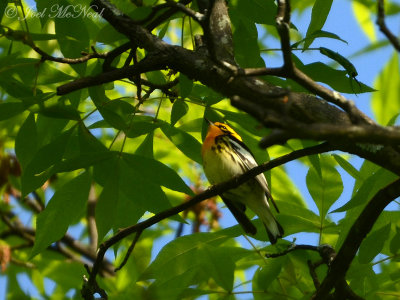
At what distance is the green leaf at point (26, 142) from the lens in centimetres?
256

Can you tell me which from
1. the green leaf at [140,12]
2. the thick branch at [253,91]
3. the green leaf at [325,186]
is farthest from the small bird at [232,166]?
the thick branch at [253,91]

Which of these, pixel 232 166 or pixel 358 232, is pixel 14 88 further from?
pixel 232 166

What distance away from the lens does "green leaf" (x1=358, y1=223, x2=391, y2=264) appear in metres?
2.24

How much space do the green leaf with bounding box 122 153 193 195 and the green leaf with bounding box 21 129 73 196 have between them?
258 mm

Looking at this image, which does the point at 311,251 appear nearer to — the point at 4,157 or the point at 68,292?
the point at 68,292

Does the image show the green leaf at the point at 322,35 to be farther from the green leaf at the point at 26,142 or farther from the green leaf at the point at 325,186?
the green leaf at the point at 26,142

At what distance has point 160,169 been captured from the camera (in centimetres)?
246

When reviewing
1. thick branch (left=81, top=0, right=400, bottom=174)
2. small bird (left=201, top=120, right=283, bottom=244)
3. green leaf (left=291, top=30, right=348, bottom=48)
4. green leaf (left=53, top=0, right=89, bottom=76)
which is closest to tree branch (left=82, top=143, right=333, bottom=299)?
thick branch (left=81, top=0, right=400, bottom=174)

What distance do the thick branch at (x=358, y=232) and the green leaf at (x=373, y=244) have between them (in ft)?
0.70

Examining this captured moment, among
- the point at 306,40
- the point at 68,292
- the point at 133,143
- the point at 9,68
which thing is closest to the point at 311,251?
the point at 306,40

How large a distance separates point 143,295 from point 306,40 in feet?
3.49

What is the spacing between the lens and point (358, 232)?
6.48ft

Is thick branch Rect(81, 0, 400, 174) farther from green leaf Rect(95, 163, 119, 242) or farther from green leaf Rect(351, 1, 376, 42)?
green leaf Rect(351, 1, 376, 42)

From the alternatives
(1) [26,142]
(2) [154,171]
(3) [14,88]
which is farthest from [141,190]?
(3) [14,88]
